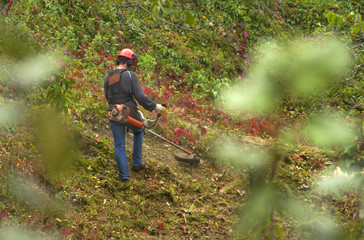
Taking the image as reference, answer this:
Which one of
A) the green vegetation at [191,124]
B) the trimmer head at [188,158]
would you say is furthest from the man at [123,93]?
the trimmer head at [188,158]

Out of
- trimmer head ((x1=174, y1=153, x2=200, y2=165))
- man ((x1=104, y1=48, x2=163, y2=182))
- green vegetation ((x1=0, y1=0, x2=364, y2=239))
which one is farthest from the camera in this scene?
trimmer head ((x1=174, y1=153, x2=200, y2=165))

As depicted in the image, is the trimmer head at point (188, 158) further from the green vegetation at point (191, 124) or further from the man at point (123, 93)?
the man at point (123, 93)

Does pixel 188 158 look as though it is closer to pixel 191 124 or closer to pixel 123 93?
pixel 191 124

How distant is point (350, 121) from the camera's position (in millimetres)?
1343

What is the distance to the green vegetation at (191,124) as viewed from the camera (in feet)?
4.42

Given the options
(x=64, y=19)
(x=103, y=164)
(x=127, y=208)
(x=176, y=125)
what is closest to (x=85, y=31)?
(x=64, y=19)

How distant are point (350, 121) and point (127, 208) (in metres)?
4.42

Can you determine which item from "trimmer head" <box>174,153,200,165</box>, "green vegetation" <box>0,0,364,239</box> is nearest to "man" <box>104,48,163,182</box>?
"green vegetation" <box>0,0,364,239</box>

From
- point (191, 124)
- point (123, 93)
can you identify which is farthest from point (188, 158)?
point (123, 93)

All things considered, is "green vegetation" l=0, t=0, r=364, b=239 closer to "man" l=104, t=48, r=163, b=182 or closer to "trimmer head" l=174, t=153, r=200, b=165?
"trimmer head" l=174, t=153, r=200, b=165

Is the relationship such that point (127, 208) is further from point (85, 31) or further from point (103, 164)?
point (85, 31)

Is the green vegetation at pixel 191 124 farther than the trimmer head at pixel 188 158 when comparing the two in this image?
No

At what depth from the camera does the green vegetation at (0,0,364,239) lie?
4.42 ft

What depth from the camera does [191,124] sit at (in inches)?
312
